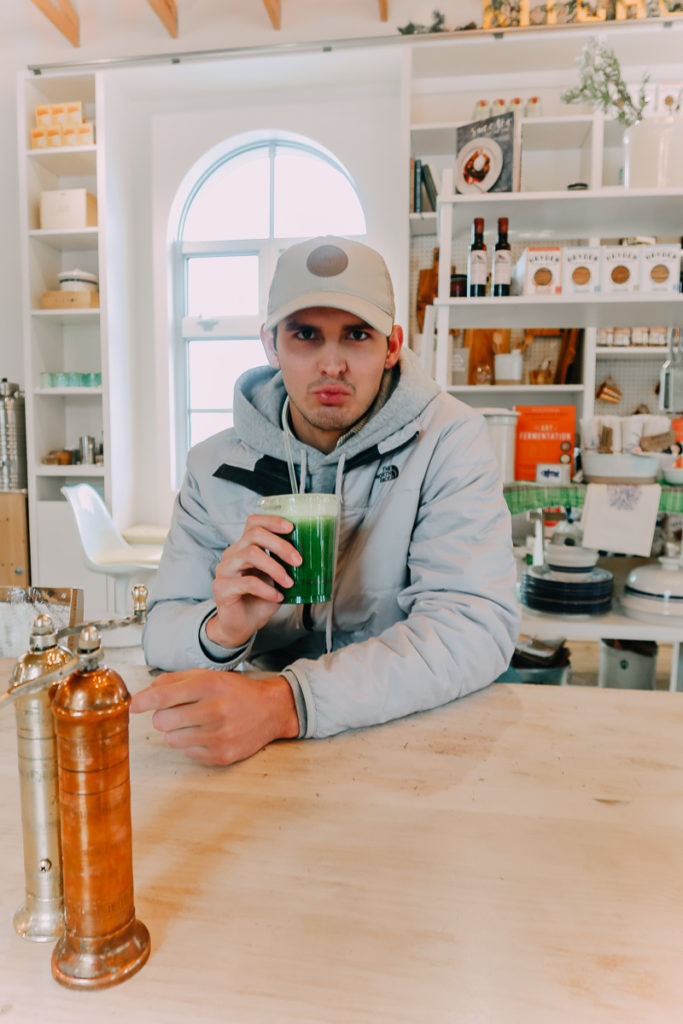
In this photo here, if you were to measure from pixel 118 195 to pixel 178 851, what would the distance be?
438 cm

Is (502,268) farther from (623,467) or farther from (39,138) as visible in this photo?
(39,138)

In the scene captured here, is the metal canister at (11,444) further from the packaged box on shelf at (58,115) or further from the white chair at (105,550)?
the packaged box on shelf at (58,115)

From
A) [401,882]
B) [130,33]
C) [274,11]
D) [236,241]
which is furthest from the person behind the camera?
[236,241]

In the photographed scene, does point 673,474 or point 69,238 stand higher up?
point 69,238

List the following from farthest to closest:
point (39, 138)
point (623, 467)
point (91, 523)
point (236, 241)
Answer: point (236, 241) → point (39, 138) → point (91, 523) → point (623, 467)

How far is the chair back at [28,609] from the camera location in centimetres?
104

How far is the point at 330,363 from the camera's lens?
1333mm

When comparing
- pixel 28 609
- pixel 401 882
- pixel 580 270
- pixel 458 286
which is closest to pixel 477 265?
pixel 458 286

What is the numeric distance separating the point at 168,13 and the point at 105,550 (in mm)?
3110

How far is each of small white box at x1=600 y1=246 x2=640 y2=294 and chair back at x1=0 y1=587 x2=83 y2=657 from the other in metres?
1.82

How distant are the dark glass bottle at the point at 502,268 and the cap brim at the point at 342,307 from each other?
103cm

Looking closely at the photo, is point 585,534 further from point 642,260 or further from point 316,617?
point 316,617

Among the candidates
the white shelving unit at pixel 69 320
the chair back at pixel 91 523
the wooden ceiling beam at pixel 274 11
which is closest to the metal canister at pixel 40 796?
the chair back at pixel 91 523

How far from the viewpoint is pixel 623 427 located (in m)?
2.25
